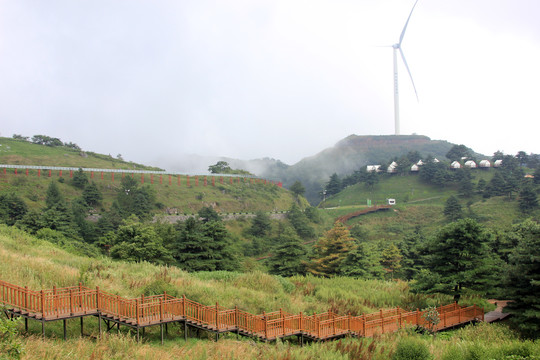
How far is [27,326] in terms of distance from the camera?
44.1ft

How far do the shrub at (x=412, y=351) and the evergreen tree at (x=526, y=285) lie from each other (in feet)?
24.6

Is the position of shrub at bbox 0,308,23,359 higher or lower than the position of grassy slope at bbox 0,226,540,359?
higher

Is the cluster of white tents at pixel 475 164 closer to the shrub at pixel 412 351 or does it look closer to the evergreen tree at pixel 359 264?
the evergreen tree at pixel 359 264

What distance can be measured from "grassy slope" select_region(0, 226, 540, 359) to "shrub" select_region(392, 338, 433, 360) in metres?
0.69

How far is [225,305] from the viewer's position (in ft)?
62.0

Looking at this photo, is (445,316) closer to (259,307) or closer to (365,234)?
(259,307)

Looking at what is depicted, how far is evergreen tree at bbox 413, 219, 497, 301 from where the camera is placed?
71.2 feet

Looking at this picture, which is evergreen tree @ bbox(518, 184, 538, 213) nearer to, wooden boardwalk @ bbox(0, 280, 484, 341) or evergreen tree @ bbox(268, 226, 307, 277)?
evergreen tree @ bbox(268, 226, 307, 277)

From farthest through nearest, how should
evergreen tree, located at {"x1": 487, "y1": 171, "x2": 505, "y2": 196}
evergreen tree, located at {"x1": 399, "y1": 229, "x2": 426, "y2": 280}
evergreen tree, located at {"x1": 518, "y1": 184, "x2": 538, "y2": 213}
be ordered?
evergreen tree, located at {"x1": 487, "y1": 171, "x2": 505, "y2": 196} → evergreen tree, located at {"x1": 518, "y1": 184, "x2": 538, "y2": 213} → evergreen tree, located at {"x1": 399, "y1": 229, "x2": 426, "y2": 280}

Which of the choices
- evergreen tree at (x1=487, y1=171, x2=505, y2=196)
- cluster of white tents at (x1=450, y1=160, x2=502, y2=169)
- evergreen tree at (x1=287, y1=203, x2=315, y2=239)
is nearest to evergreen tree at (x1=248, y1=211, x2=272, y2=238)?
evergreen tree at (x1=287, y1=203, x2=315, y2=239)

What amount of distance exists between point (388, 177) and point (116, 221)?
7698 cm

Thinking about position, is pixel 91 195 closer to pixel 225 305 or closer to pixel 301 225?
pixel 301 225

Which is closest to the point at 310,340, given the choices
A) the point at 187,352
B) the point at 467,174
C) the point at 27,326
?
the point at 187,352

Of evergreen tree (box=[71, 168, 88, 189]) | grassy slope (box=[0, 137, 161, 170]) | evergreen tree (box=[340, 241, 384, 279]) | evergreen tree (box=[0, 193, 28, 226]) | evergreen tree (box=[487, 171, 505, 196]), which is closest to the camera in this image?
evergreen tree (box=[340, 241, 384, 279])
